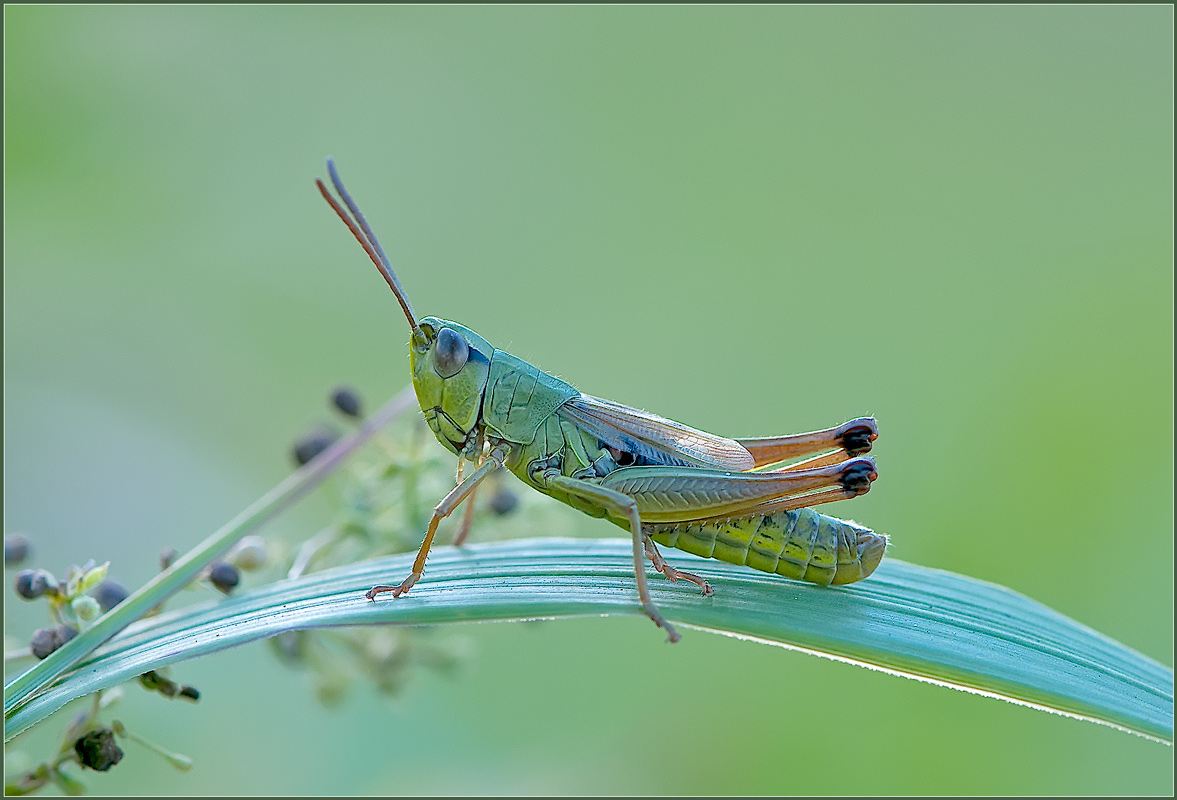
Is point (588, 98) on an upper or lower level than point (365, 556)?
upper

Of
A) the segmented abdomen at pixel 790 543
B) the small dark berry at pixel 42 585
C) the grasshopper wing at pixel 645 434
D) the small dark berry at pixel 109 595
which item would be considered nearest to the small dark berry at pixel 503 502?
the grasshopper wing at pixel 645 434

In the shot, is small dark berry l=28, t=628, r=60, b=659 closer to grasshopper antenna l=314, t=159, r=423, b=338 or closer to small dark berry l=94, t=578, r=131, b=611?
small dark berry l=94, t=578, r=131, b=611

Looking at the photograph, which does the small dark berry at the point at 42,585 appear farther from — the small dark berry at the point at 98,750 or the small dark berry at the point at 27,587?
the small dark berry at the point at 98,750

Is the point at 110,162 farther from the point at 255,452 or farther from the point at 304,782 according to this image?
the point at 304,782

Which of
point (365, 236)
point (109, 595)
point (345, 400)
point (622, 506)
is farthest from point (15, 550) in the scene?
point (622, 506)

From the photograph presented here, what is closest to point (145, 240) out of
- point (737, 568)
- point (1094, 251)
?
point (737, 568)

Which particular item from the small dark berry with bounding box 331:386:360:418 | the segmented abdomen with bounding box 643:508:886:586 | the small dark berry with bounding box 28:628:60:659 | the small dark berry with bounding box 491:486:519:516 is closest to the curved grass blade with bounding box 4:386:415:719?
the small dark berry with bounding box 28:628:60:659
